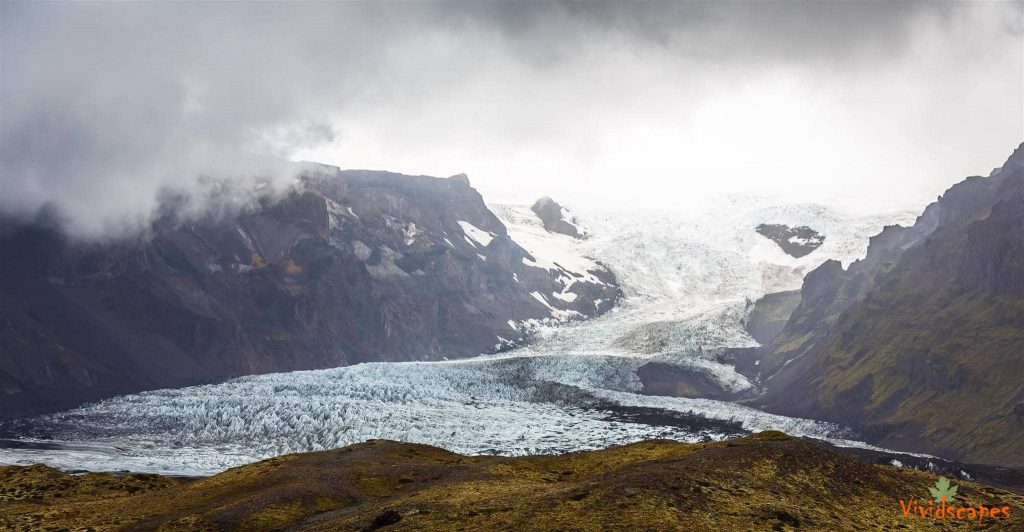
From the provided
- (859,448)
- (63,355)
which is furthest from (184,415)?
(859,448)

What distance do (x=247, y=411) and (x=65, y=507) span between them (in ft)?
326

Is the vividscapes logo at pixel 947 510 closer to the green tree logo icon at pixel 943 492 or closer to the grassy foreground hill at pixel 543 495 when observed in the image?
the green tree logo icon at pixel 943 492

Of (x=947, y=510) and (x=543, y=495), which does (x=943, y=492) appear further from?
(x=543, y=495)

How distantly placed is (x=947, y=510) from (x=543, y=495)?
1747cm

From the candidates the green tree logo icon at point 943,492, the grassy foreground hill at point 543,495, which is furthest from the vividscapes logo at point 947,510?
the grassy foreground hill at point 543,495

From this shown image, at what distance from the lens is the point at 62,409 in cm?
16912

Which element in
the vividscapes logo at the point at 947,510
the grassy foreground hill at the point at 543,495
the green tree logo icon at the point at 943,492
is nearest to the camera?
the grassy foreground hill at the point at 543,495

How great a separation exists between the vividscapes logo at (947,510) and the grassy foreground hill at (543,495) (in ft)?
1.49

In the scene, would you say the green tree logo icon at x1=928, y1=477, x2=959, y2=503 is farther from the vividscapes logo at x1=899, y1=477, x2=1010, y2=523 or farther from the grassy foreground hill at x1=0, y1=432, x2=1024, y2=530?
the grassy foreground hill at x1=0, y1=432, x2=1024, y2=530

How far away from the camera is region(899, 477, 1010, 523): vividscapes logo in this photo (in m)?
36.8

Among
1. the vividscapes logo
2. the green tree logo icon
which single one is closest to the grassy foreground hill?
the vividscapes logo

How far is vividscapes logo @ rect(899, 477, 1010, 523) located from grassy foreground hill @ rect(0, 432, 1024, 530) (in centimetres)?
45

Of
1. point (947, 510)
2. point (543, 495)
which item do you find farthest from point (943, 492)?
point (543, 495)

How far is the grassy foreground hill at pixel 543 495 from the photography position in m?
33.9
